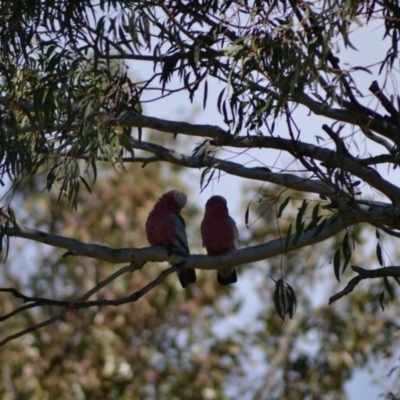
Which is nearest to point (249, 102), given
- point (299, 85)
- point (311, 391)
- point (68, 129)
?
point (299, 85)

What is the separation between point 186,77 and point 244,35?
1.28 ft

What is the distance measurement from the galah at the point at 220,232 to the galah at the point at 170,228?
14 cm

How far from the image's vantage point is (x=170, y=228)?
6.27 metres

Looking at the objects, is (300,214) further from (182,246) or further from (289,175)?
(182,246)

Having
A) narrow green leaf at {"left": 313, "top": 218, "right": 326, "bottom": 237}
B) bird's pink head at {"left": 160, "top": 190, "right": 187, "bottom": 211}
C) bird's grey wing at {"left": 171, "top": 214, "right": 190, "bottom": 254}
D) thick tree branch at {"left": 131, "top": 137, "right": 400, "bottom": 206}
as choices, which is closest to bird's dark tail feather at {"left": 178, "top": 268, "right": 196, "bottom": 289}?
bird's grey wing at {"left": 171, "top": 214, "right": 190, "bottom": 254}

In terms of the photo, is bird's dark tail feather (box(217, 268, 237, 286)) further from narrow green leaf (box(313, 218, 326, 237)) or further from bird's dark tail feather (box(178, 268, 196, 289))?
narrow green leaf (box(313, 218, 326, 237))

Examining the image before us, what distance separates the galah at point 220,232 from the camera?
20.0 feet

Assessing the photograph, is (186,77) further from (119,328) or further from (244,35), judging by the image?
(119,328)

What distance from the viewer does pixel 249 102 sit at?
493 centimetres

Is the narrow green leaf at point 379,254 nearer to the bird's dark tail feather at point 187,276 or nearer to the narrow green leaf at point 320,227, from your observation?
the narrow green leaf at point 320,227

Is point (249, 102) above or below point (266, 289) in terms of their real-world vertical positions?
below

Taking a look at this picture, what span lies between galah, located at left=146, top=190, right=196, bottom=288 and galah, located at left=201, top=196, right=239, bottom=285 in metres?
0.14

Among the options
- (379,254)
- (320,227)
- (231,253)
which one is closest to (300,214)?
(320,227)

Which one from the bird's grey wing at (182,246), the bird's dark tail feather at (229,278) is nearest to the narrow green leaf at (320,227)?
the bird's grey wing at (182,246)
